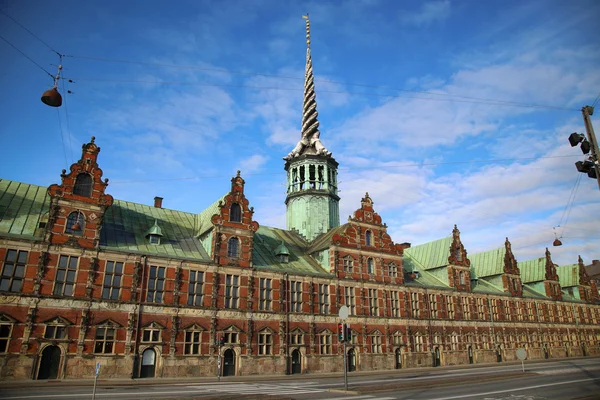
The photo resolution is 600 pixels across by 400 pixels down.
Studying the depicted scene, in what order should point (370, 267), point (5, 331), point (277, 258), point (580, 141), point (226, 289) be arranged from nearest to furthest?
point (580, 141) → point (5, 331) → point (226, 289) → point (277, 258) → point (370, 267)

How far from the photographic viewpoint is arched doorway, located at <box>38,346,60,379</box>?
31.2 metres

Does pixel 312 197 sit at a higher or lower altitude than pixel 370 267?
higher

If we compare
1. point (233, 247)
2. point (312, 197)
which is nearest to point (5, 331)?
point (233, 247)

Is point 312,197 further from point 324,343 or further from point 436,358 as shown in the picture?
point 436,358

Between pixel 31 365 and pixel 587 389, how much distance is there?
1415 inches

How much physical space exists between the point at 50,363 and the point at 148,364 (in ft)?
23.7

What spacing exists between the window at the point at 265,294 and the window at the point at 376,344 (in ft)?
46.9

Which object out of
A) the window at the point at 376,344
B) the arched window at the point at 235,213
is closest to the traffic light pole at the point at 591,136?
the arched window at the point at 235,213

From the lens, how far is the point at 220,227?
138 ft

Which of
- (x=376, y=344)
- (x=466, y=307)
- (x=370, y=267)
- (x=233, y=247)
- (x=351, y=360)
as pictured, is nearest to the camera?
(x=233, y=247)

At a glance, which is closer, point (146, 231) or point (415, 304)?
point (146, 231)

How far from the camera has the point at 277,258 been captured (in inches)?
1864

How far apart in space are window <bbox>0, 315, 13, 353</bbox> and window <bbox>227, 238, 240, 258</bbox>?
732 inches

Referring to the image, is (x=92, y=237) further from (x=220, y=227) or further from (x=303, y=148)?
(x=303, y=148)
